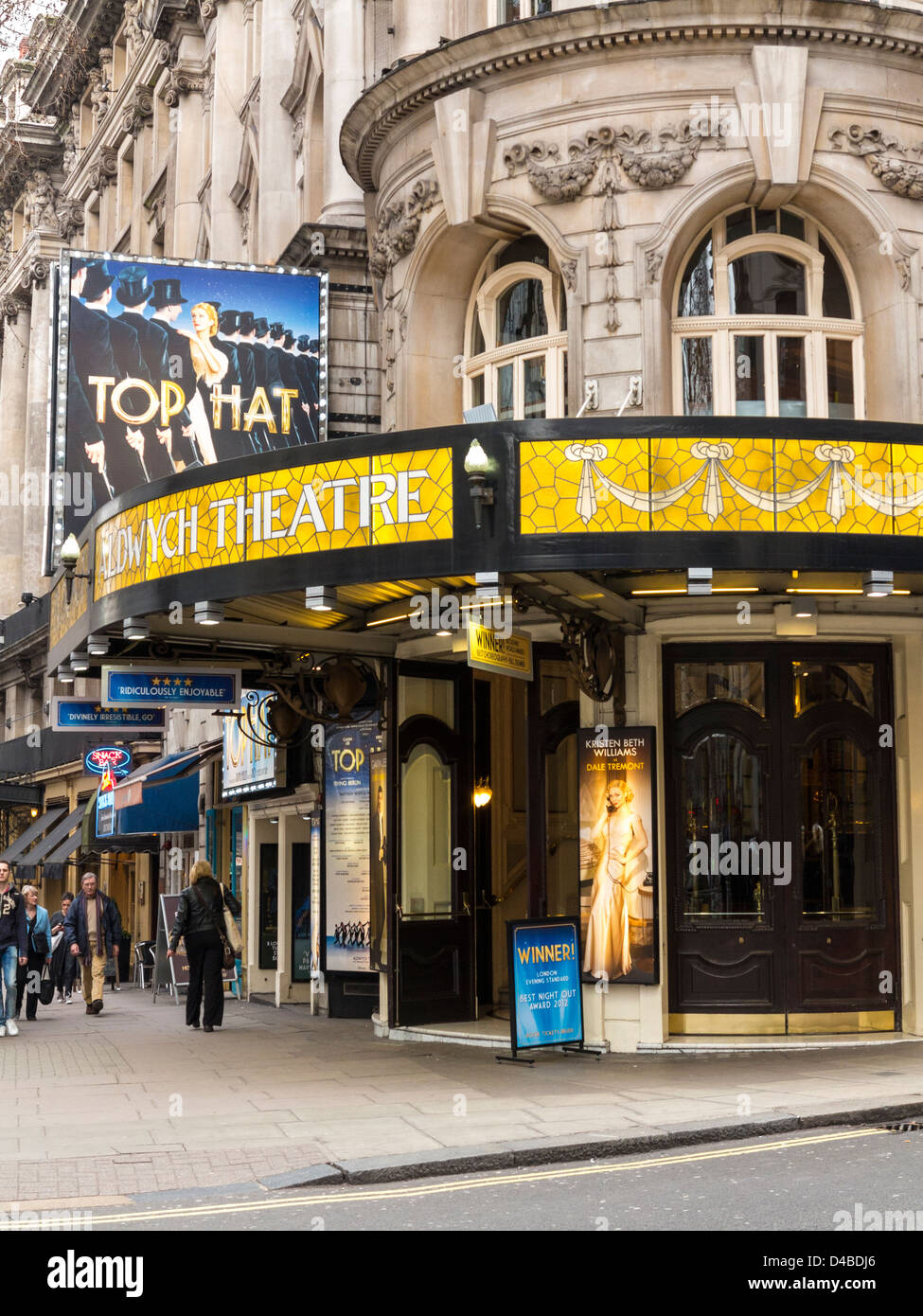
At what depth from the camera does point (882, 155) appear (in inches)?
627

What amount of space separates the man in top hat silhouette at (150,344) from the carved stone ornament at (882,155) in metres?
7.98

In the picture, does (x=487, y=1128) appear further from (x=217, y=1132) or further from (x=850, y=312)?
(x=850, y=312)

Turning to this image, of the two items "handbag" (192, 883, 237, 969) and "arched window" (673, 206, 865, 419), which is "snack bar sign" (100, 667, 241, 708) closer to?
"handbag" (192, 883, 237, 969)

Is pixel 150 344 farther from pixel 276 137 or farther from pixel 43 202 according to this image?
pixel 43 202

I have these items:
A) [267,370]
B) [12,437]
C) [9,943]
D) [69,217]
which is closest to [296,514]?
[267,370]

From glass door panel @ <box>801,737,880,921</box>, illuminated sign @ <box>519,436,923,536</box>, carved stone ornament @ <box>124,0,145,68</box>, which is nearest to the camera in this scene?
illuminated sign @ <box>519,436,923,536</box>

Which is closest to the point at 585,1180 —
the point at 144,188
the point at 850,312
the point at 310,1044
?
the point at 310,1044

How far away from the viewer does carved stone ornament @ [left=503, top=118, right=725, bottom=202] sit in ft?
51.7

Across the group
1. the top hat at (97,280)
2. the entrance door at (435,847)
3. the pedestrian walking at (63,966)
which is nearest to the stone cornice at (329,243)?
the top hat at (97,280)

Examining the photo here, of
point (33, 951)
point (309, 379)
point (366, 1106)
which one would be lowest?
point (366, 1106)

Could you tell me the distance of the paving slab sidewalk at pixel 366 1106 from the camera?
9.88 metres

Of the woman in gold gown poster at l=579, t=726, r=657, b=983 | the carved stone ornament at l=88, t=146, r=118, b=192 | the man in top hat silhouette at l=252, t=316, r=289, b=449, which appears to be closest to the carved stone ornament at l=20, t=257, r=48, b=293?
the carved stone ornament at l=88, t=146, r=118, b=192

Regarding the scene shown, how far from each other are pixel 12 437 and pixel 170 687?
124 feet

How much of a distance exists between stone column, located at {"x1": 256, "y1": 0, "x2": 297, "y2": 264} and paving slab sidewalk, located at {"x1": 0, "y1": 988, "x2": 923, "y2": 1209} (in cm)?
1374
